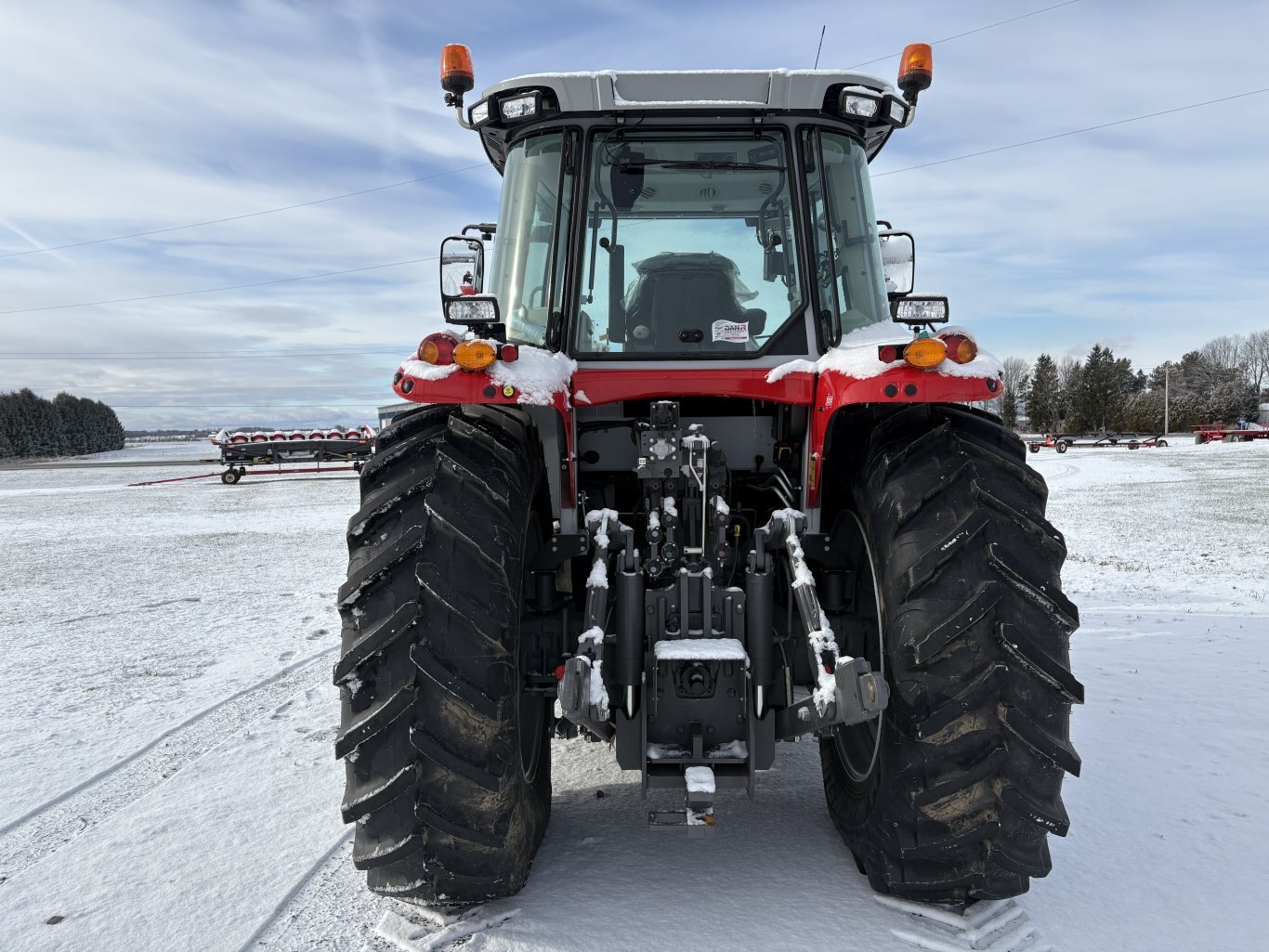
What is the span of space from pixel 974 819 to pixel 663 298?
86.4 inches

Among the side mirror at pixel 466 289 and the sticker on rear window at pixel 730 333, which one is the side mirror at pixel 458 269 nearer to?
the side mirror at pixel 466 289

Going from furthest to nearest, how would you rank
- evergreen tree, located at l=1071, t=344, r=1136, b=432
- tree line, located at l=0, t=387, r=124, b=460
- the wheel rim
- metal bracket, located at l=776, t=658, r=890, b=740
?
evergreen tree, located at l=1071, t=344, r=1136, b=432
tree line, located at l=0, t=387, r=124, b=460
the wheel rim
metal bracket, located at l=776, t=658, r=890, b=740

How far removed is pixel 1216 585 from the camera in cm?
816

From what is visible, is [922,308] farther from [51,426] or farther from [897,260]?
[51,426]

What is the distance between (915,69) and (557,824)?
344cm

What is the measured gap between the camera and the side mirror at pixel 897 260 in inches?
148

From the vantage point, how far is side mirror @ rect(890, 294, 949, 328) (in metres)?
3.20

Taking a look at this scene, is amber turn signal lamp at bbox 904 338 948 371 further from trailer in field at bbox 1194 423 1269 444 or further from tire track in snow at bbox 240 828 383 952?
trailer in field at bbox 1194 423 1269 444

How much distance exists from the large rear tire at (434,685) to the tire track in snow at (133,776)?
1.75 m

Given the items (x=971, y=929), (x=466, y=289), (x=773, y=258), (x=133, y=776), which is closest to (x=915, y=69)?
(x=773, y=258)

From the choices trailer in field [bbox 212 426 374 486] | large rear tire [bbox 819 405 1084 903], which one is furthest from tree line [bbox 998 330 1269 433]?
large rear tire [bbox 819 405 1084 903]

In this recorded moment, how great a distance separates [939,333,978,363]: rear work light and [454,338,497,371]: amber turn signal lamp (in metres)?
1.44

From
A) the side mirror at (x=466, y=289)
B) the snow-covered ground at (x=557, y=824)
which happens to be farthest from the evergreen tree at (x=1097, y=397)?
the side mirror at (x=466, y=289)

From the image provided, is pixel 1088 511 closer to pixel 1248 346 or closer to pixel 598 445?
pixel 598 445
